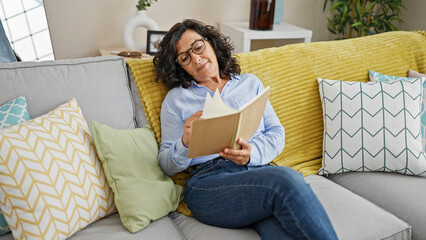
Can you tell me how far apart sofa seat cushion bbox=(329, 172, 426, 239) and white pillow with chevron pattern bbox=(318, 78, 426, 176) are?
4 centimetres

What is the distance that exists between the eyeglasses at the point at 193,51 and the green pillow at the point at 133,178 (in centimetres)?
36

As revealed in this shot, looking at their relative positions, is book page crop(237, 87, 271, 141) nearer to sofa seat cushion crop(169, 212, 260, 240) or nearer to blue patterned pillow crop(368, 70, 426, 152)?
sofa seat cushion crop(169, 212, 260, 240)

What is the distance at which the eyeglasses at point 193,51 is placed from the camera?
4.60 ft

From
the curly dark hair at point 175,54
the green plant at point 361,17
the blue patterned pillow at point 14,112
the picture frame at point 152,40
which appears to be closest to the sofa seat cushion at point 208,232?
the curly dark hair at point 175,54

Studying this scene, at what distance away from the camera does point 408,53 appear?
185 cm

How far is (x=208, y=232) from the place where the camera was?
1152mm

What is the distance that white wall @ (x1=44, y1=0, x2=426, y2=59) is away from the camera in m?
2.45

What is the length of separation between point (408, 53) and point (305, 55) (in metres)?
0.62

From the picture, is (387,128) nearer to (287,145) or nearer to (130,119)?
(287,145)

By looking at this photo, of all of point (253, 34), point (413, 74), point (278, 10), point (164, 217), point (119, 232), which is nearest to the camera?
point (119, 232)

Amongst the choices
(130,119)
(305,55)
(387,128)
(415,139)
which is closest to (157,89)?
(130,119)

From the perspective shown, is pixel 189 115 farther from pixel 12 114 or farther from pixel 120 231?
pixel 12 114

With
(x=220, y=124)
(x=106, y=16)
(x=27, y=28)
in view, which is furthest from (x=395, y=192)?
(x=27, y=28)

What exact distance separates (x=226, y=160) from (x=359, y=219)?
0.49 metres
